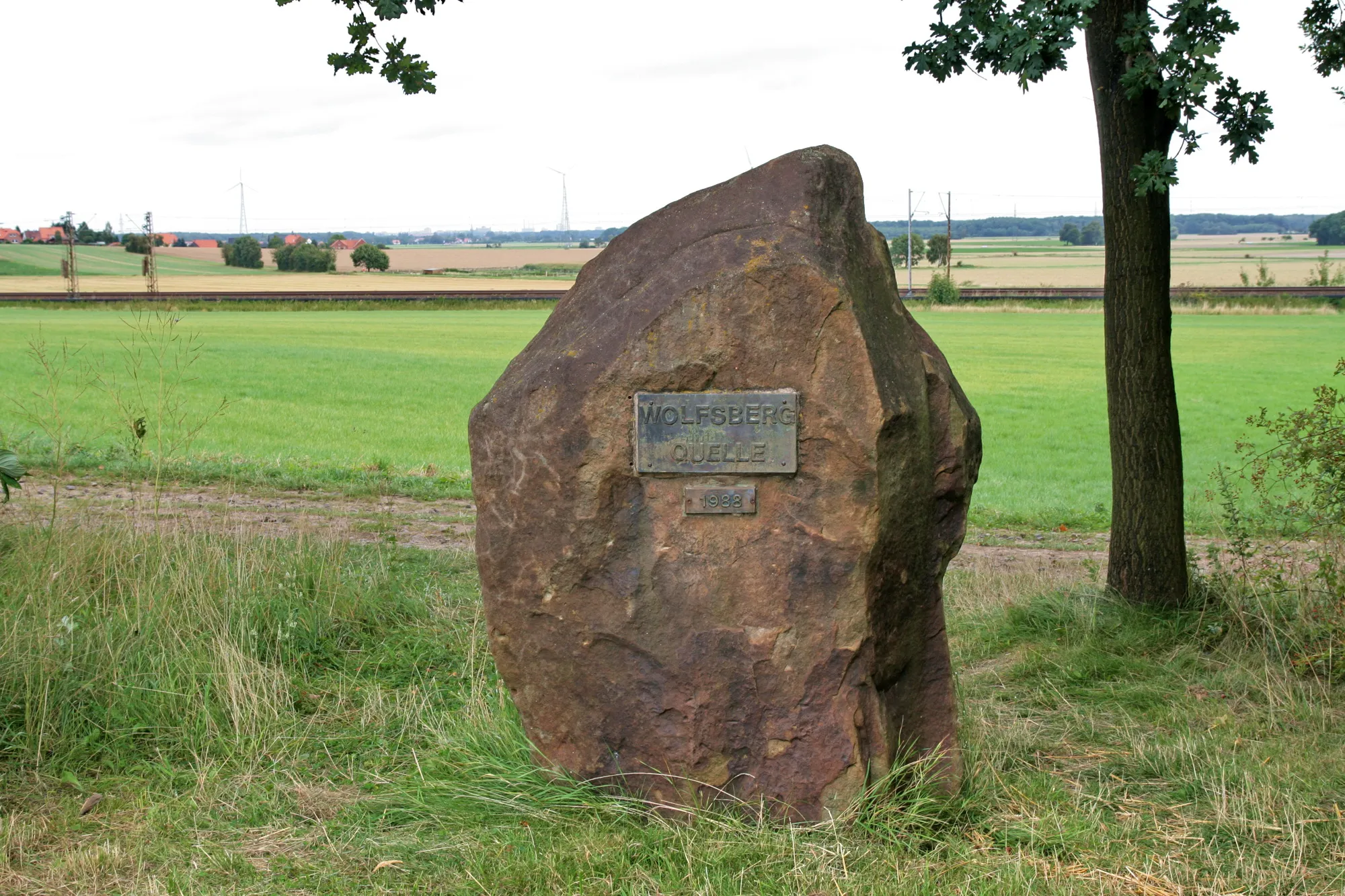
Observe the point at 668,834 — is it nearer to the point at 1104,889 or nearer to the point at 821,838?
the point at 821,838

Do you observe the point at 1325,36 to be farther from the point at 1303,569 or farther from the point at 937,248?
the point at 937,248

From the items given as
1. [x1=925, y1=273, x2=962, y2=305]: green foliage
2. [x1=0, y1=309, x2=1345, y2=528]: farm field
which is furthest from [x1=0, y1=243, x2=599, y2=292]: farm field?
[x1=0, y1=309, x2=1345, y2=528]: farm field

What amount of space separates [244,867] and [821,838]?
2.16 m

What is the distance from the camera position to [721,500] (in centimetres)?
432

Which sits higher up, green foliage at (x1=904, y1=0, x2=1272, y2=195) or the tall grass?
green foliage at (x1=904, y1=0, x2=1272, y2=195)

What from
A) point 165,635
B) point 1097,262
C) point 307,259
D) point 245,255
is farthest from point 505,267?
point 165,635

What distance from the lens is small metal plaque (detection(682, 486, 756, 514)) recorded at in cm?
430

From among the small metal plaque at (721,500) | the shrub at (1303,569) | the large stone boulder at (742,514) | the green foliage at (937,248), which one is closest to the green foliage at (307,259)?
the green foliage at (937,248)

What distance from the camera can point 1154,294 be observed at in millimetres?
7004

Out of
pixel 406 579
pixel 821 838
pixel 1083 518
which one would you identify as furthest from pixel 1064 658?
pixel 1083 518

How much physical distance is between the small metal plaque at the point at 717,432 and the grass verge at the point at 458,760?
1379 millimetres

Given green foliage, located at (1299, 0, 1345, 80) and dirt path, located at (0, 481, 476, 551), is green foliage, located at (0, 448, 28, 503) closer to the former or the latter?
dirt path, located at (0, 481, 476, 551)

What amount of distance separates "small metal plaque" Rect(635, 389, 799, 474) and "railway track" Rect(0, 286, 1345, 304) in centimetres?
4770

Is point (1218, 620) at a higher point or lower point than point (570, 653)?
lower
